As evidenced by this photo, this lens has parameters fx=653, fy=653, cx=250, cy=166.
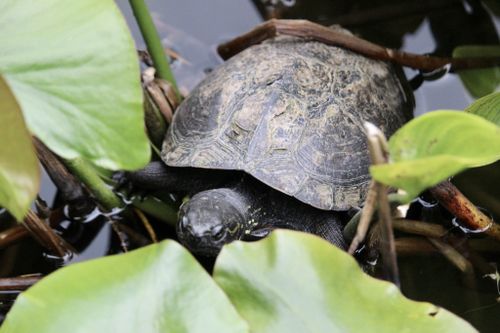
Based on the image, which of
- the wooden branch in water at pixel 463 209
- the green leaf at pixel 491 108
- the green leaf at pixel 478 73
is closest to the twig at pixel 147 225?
the wooden branch in water at pixel 463 209

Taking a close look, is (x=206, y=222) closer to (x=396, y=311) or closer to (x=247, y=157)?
(x=247, y=157)

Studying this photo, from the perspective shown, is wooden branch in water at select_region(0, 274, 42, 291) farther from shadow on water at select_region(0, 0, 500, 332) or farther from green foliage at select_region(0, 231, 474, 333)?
shadow on water at select_region(0, 0, 500, 332)

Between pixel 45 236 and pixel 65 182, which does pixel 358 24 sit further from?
pixel 45 236

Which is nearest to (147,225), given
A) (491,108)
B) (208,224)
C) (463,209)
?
(208,224)

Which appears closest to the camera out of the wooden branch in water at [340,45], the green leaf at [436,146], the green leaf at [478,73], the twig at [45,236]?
the green leaf at [436,146]

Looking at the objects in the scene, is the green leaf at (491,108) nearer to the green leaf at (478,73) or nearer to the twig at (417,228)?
the twig at (417,228)

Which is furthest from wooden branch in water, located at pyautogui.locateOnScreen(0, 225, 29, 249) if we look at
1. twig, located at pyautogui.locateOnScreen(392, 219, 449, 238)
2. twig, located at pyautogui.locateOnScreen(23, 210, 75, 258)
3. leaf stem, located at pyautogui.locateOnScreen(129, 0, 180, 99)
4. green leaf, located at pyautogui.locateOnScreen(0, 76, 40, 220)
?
twig, located at pyautogui.locateOnScreen(392, 219, 449, 238)

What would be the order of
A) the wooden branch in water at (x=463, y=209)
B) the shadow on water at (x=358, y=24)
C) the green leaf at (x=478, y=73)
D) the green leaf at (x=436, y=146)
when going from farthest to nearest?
the shadow on water at (x=358, y=24) < the green leaf at (x=478, y=73) < the wooden branch in water at (x=463, y=209) < the green leaf at (x=436, y=146)
